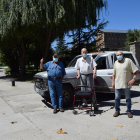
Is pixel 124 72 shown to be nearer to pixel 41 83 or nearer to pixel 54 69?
pixel 54 69

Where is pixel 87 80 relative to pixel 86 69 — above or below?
below

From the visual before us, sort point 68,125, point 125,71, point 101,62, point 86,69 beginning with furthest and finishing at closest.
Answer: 1. point 101,62
2. point 86,69
3. point 125,71
4. point 68,125

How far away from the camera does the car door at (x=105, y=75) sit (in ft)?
22.7

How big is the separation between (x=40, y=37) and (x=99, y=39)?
622 centimetres

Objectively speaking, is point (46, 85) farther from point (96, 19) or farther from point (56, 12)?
point (96, 19)

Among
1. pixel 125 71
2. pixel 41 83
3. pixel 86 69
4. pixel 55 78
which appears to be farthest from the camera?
pixel 41 83

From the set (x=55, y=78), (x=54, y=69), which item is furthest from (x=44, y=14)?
(x=55, y=78)

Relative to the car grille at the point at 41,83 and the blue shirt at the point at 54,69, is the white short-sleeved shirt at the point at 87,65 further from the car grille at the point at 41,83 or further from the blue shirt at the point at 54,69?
the car grille at the point at 41,83

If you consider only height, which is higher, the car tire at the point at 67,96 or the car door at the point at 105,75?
the car door at the point at 105,75

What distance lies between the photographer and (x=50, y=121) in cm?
495

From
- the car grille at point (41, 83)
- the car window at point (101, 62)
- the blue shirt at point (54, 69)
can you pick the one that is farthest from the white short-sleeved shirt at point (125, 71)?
the car grille at point (41, 83)

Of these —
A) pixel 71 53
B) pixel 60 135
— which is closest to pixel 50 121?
pixel 60 135

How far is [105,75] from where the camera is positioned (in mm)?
6961

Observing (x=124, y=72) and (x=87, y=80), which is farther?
(x=87, y=80)
